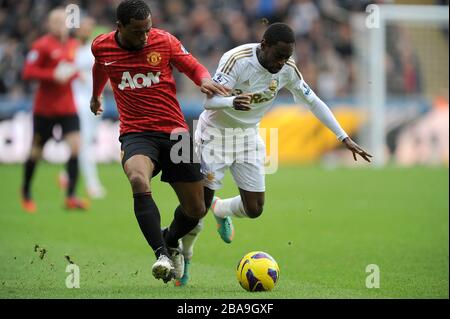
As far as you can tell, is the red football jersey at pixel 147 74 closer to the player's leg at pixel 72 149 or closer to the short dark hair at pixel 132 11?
the short dark hair at pixel 132 11

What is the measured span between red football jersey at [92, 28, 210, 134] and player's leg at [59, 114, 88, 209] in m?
5.86

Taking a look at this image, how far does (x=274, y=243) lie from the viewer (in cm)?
1027

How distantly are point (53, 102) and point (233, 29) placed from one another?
38.6 feet

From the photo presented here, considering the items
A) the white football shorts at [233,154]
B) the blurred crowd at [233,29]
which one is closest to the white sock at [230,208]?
the white football shorts at [233,154]

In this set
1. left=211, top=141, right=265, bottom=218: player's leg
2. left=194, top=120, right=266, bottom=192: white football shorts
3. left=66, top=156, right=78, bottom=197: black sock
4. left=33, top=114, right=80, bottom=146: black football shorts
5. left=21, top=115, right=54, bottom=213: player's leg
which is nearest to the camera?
left=194, top=120, right=266, bottom=192: white football shorts

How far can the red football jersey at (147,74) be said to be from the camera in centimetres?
711

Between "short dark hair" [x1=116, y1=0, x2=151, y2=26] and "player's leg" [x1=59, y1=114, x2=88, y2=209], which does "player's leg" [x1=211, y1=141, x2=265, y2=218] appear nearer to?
→ "short dark hair" [x1=116, y1=0, x2=151, y2=26]

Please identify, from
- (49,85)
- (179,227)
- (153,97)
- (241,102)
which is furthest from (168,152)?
(49,85)

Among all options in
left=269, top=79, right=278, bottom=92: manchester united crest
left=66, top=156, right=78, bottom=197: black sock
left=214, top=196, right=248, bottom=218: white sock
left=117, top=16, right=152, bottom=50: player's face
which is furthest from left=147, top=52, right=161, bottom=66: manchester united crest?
left=66, top=156, right=78, bottom=197: black sock

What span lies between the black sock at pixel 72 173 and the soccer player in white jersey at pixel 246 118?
16.3 feet

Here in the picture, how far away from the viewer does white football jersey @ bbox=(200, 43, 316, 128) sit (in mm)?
7389

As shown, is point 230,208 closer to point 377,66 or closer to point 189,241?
point 189,241
